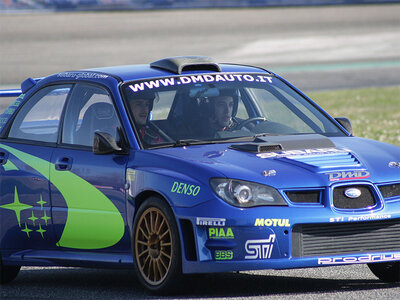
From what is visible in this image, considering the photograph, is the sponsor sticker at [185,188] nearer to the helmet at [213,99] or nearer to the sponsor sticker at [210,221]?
the sponsor sticker at [210,221]

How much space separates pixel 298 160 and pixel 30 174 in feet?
7.23

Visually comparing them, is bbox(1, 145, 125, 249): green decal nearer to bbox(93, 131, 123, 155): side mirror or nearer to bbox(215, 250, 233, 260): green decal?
bbox(93, 131, 123, 155): side mirror

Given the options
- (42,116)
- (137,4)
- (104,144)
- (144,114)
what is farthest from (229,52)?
(104,144)

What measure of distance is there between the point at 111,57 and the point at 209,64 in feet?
88.1

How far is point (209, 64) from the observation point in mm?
7891

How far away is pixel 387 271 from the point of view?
7.01m

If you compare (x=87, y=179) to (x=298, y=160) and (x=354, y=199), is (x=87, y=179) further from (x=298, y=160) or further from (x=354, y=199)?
(x=354, y=199)

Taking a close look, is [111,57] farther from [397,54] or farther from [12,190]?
[12,190]

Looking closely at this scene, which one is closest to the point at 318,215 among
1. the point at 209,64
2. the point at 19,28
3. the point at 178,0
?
the point at 209,64

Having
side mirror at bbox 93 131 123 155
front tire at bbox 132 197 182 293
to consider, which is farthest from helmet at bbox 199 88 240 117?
front tire at bbox 132 197 182 293

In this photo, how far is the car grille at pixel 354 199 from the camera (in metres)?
6.27

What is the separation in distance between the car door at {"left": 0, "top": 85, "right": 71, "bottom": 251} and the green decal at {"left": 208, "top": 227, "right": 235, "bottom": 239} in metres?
1.74

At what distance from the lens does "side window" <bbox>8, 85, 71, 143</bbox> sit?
311 inches

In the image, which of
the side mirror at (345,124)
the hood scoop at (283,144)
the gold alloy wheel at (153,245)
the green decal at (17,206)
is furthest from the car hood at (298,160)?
the green decal at (17,206)
